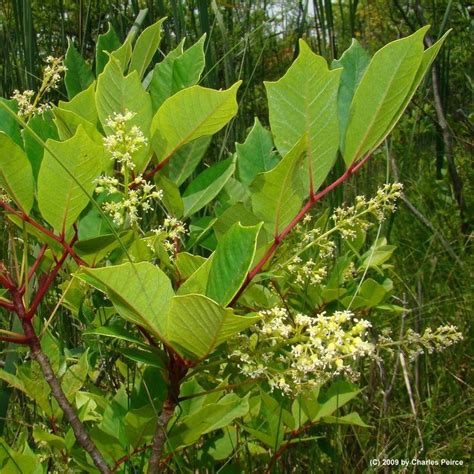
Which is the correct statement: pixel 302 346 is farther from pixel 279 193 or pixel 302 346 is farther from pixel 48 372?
pixel 48 372

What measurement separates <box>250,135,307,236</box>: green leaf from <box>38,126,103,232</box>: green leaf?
0.51ft

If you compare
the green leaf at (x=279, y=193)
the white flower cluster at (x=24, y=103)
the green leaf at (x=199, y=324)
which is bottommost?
the green leaf at (x=199, y=324)

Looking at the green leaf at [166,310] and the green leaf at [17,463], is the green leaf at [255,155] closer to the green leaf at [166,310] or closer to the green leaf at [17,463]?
the green leaf at [166,310]

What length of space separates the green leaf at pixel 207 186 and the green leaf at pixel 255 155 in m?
0.02

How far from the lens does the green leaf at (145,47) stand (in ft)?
3.10

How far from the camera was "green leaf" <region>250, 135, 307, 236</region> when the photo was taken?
72 cm

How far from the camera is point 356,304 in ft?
3.34

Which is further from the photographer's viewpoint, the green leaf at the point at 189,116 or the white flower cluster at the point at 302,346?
the green leaf at the point at 189,116

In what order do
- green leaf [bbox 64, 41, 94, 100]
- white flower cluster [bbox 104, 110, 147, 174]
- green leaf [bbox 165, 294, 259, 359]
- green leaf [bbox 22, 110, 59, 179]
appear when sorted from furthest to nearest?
green leaf [bbox 64, 41, 94, 100] → green leaf [bbox 22, 110, 59, 179] → white flower cluster [bbox 104, 110, 147, 174] → green leaf [bbox 165, 294, 259, 359]

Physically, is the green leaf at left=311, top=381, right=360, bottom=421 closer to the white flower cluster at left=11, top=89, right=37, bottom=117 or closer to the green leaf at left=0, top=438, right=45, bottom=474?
the green leaf at left=0, top=438, right=45, bottom=474

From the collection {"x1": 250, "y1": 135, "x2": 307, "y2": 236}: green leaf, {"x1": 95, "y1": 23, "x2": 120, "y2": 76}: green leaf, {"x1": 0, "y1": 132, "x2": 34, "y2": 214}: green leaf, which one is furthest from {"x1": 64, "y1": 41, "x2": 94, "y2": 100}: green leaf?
{"x1": 250, "y1": 135, "x2": 307, "y2": 236}: green leaf

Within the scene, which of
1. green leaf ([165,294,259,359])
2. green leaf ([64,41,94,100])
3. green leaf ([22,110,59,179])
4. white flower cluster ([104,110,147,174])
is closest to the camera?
green leaf ([165,294,259,359])

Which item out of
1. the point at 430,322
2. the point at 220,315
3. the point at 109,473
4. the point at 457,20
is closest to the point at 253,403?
the point at 109,473
